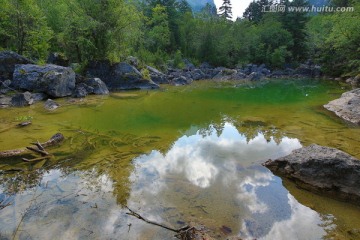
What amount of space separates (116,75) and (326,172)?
2125 centimetres

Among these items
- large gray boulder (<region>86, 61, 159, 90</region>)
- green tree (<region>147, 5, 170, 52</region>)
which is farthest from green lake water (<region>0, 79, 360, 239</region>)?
green tree (<region>147, 5, 170, 52</region>)

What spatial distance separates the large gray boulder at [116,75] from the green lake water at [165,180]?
11.4 meters

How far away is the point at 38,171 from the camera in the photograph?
287 inches

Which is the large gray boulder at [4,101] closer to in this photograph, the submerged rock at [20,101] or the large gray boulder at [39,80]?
the submerged rock at [20,101]

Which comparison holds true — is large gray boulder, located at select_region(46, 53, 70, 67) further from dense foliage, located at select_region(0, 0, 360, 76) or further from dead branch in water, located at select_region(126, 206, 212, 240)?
dead branch in water, located at select_region(126, 206, 212, 240)

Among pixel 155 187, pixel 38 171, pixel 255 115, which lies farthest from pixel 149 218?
pixel 255 115

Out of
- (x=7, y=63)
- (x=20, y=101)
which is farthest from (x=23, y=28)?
(x=20, y=101)

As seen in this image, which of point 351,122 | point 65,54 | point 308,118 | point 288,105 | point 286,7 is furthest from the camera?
point 286,7

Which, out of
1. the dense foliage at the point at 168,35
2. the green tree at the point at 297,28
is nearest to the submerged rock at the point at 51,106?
the dense foliage at the point at 168,35

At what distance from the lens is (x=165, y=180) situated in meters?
6.98

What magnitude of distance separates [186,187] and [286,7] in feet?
168

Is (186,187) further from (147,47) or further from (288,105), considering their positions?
(147,47)

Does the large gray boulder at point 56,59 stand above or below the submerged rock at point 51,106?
above

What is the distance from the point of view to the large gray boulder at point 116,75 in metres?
24.9
